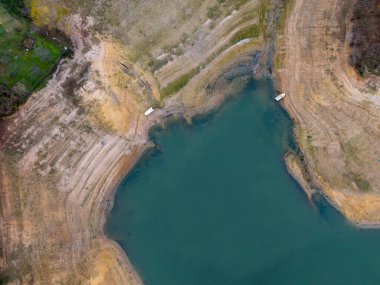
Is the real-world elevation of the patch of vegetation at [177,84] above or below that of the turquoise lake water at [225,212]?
above

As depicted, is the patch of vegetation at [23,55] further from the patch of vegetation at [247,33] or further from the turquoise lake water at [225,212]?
the patch of vegetation at [247,33]

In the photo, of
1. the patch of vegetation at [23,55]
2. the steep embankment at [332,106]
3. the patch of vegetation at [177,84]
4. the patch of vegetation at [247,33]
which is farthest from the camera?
the steep embankment at [332,106]

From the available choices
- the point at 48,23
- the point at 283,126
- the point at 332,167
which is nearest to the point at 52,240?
the point at 48,23

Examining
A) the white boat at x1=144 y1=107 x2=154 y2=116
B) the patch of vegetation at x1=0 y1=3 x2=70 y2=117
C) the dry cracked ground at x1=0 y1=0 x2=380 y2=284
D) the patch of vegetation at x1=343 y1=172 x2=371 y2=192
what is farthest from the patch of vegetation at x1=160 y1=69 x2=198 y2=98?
the patch of vegetation at x1=343 y1=172 x2=371 y2=192

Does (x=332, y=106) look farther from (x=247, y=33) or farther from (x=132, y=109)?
(x=132, y=109)

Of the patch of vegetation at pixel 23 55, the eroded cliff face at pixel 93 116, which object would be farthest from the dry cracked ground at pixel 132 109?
the patch of vegetation at pixel 23 55

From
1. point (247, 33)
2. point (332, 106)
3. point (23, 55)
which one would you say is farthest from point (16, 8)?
point (332, 106)
